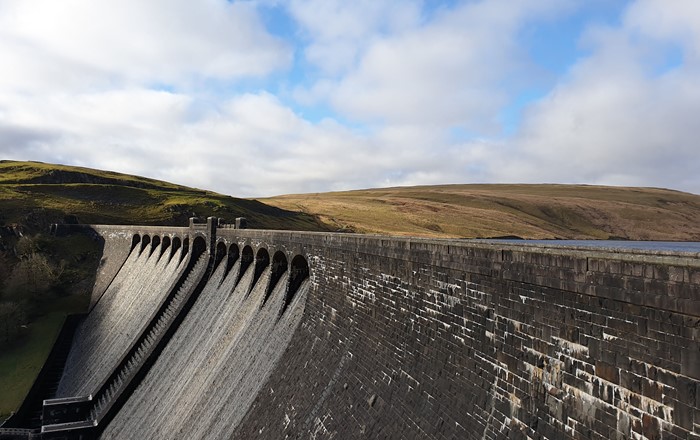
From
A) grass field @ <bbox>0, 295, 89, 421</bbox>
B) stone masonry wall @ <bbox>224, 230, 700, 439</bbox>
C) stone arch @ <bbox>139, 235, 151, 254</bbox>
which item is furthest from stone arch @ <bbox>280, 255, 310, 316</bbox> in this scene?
stone arch @ <bbox>139, 235, 151, 254</bbox>

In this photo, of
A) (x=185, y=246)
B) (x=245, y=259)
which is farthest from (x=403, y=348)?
(x=185, y=246)

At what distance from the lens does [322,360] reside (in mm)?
19391

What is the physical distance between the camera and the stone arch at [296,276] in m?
25.4

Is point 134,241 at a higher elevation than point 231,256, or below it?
below

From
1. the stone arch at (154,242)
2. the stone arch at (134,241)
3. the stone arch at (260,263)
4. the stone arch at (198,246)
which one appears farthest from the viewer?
the stone arch at (134,241)

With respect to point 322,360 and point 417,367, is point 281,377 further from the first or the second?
point 417,367

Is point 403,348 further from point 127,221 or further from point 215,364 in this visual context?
point 127,221

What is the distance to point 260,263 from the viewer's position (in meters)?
30.9

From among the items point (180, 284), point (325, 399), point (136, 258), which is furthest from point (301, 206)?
point (325, 399)

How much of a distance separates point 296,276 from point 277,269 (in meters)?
2.85

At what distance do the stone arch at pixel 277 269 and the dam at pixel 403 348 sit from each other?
0.07 metres

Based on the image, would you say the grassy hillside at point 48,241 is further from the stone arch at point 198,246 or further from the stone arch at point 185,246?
the stone arch at point 198,246

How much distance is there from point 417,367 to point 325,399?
203 inches

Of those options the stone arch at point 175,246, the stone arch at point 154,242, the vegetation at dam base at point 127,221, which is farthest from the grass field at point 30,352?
the stone arch at point 175,246
